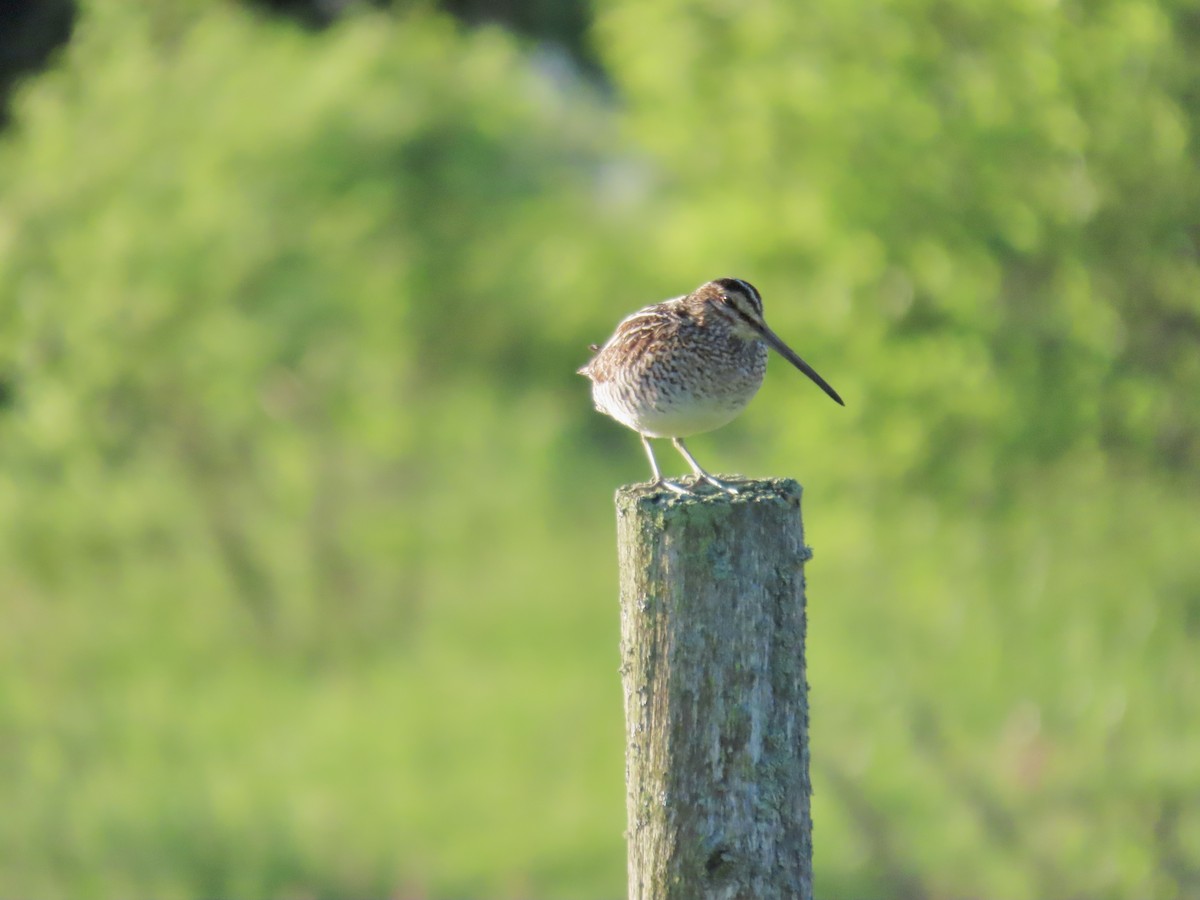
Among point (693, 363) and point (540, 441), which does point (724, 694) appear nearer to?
point (693, 363)

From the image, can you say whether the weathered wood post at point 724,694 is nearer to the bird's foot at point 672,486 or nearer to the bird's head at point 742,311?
the bird's foot at point 672,486

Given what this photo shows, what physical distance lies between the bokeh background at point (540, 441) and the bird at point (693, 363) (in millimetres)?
5036

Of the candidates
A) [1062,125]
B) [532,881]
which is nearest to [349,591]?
[532,881]

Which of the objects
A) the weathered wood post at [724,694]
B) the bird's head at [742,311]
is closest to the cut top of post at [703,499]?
the weathered wood post at [724,694]

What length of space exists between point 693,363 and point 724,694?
4.32ft

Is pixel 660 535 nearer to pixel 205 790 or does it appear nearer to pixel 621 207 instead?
pixel 205 790

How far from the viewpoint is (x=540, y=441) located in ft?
51.1

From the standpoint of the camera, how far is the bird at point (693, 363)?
432cm

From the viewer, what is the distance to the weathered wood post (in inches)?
129

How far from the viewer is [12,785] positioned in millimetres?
10766

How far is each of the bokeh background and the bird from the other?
5036mm

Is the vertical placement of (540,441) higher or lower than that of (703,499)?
higher

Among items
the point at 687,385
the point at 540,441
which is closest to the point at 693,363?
the point at 687,385

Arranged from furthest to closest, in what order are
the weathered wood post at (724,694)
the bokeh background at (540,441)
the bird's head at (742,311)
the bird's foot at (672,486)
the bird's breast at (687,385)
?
the bokeh background at (540,441) → the bird's head at (742,311) → the bird's breast at (687,385) → the bird's foot at (672,486) → the weathered wood post at (724,694)
